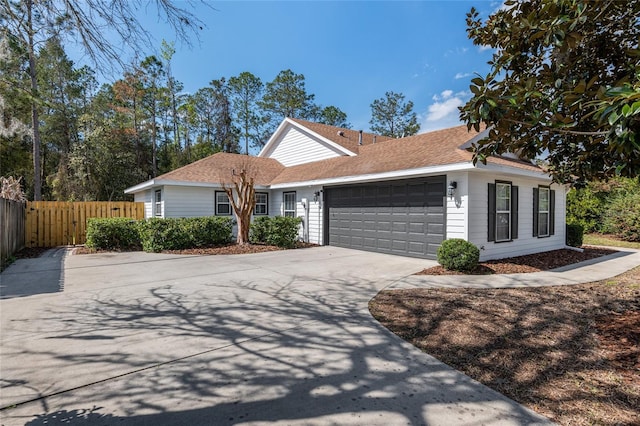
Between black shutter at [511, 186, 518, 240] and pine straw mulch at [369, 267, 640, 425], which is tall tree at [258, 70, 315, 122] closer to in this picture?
black shutter at [511, 186, 518, 240]

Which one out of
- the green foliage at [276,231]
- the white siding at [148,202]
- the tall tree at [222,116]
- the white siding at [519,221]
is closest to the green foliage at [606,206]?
the white siding at [519,221]

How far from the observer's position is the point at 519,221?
992 cm

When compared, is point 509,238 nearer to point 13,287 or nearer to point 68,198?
point 13,287

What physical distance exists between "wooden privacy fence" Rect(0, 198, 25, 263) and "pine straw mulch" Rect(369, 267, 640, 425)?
31.2ft

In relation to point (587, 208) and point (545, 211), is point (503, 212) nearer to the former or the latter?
point (545, 211)

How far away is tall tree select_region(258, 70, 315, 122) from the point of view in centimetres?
3366

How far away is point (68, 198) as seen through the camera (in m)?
22.2

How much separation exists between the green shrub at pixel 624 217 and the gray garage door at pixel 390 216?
1200cm

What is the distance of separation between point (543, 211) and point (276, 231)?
30.6 ft

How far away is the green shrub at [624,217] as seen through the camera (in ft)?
47.8

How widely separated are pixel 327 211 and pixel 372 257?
3.60m

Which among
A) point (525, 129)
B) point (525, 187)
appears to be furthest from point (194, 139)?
point (525, 129)

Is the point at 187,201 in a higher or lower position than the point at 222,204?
higher

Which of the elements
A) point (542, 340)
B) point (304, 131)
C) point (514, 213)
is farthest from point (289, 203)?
point (542, 340)
